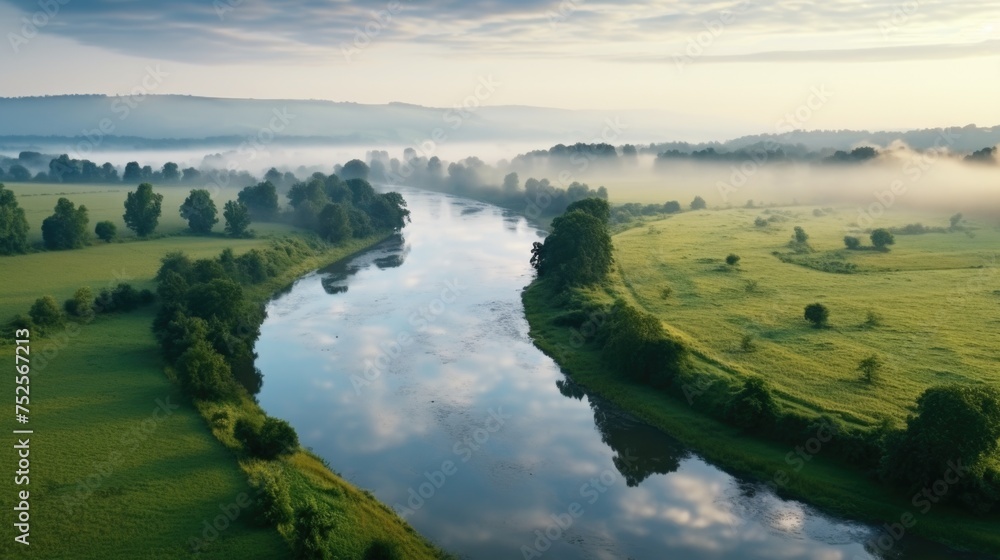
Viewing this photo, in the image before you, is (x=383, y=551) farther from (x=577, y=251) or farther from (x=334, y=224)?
(x=334, y=224)

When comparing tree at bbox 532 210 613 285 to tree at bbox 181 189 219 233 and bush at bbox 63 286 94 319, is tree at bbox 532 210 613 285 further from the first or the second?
tree at bbox 181 189 219 233

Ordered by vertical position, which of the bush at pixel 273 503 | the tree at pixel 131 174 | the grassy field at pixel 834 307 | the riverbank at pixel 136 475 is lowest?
the tree at pixel 131 174

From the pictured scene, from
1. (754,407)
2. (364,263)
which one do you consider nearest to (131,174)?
(364,263)

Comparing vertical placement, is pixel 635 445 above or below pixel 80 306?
below

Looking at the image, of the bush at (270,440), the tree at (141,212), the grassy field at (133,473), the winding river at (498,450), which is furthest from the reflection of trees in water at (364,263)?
the bush at (270,440)

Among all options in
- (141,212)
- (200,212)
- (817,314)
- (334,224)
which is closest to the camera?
(817,314)

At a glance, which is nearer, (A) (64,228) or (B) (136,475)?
(B) (136,475)

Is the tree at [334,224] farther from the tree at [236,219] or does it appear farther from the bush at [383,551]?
the bush at [383,551]
